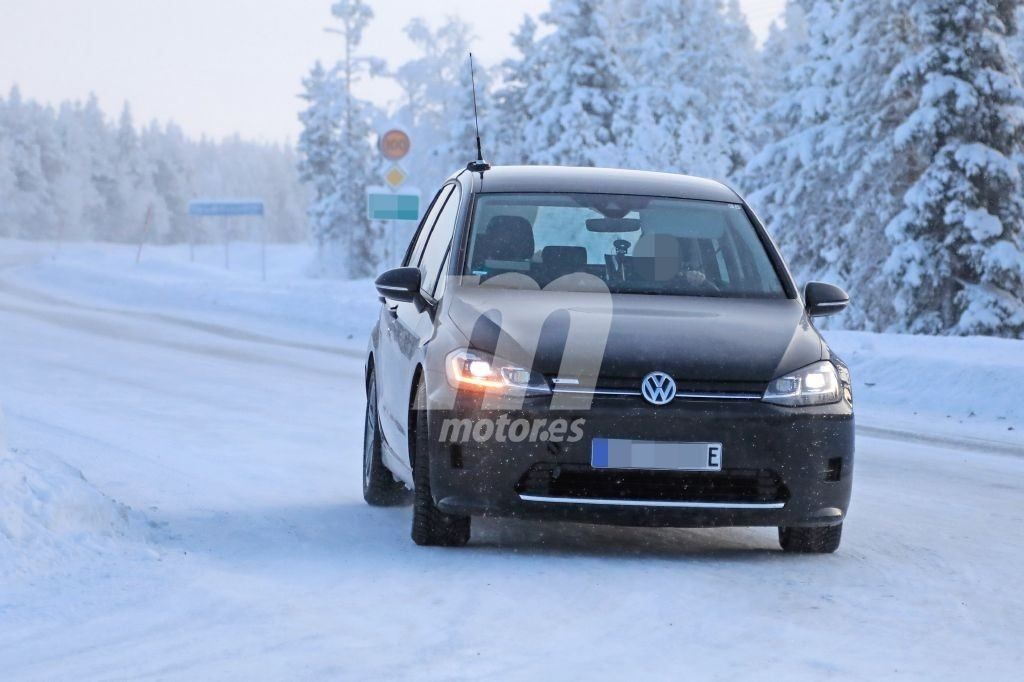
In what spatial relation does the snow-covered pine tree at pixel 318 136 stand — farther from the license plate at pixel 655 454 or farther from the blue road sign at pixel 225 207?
the license plate at pixel 655 454

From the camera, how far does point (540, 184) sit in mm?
7465

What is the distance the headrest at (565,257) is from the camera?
7043 millimetres

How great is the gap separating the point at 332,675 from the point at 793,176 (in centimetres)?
3645

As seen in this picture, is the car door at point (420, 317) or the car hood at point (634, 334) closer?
the car hood at point (634, 334)

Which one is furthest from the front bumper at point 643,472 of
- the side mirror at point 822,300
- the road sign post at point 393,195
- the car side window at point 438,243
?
the road sign post at point 393,195

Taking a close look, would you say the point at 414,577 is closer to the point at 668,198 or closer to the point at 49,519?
the point at 49,519

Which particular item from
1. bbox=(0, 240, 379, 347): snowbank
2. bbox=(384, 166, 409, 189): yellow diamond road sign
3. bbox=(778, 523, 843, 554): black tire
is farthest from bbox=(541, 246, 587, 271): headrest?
bbox=(384, 166, 409, 189): yellow diamond road sign

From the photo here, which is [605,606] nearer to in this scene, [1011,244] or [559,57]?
[1011,244]

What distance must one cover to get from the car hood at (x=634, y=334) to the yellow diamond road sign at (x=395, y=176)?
2121 cm

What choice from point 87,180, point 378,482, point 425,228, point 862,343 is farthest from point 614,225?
point 87,180

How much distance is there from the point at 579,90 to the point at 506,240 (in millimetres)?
42104

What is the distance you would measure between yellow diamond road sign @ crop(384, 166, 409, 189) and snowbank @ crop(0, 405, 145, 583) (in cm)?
2131

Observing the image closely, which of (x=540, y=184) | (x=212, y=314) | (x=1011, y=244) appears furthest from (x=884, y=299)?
(x=540, y=184)

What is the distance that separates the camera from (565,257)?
7.09 meters
